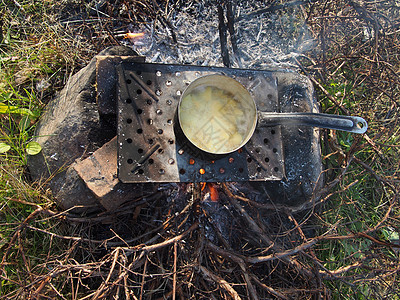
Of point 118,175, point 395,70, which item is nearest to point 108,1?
point 118,175

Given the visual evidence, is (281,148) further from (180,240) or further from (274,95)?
(180,240)

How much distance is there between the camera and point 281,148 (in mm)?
2252

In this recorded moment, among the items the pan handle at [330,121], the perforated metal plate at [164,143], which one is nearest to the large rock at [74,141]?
the perforated metal plate at [164,143]

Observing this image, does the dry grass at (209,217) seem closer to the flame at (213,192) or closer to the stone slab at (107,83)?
the flame at (213,192)

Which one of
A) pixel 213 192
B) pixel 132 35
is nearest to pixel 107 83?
pixel 132 35

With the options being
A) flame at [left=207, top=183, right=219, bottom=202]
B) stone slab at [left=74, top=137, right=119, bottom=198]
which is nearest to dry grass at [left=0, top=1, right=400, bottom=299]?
flame at [left=207, top=183, right=219, bottom=202]

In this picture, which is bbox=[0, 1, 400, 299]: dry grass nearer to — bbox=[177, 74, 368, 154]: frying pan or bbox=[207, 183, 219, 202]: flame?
bbox=[207, 183, 219, 202]: flame

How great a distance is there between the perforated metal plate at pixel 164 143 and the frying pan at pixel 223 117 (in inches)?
3.1

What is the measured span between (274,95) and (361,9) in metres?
1.51

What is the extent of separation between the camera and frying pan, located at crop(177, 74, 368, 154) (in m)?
1.99

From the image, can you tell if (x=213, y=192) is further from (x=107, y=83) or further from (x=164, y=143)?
(x=107, y=83)

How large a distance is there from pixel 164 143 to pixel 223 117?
0.44m

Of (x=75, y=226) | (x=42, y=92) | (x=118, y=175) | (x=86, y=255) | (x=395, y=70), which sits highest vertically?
(x=42, y=92)

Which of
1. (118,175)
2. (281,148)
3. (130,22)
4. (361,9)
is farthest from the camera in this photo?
(361,9)
